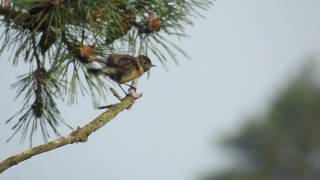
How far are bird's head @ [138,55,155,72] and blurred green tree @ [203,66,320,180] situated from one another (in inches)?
1007

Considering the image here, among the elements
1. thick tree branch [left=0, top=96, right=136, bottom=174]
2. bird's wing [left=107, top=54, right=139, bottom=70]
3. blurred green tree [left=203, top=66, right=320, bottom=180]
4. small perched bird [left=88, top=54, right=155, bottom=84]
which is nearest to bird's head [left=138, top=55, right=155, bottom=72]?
small perched bird [left=88, top=54, right=155, bottom=84]

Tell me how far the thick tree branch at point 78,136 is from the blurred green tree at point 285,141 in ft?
85.7

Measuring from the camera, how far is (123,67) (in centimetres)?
424

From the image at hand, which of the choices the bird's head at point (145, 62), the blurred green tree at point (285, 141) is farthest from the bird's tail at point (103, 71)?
the blurred green tree at point (285, 141)

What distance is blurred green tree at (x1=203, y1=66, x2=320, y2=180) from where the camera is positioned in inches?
1220

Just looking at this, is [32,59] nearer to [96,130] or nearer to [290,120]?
[96,130]

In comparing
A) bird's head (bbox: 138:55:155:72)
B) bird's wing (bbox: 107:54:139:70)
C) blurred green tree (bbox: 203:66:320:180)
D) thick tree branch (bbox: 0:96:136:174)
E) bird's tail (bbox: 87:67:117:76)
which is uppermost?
bird's wing (bbox: 107:54:139:70)

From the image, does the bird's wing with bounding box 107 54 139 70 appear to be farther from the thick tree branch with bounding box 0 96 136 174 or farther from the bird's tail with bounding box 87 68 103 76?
the thick tree branch with bounding box 0 96 136 174

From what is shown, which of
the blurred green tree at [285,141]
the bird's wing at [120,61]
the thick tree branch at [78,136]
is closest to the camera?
the thick tree branch at [78,136]

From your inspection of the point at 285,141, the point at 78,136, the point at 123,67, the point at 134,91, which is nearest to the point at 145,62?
the point at 123,67

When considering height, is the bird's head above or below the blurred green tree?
above

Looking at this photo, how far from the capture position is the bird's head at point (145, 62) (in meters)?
4.38

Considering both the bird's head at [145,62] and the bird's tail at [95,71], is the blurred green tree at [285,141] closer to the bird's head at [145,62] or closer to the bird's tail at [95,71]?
the bird's head at [145,62]

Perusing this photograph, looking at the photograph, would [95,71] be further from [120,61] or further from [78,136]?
[78,136]
